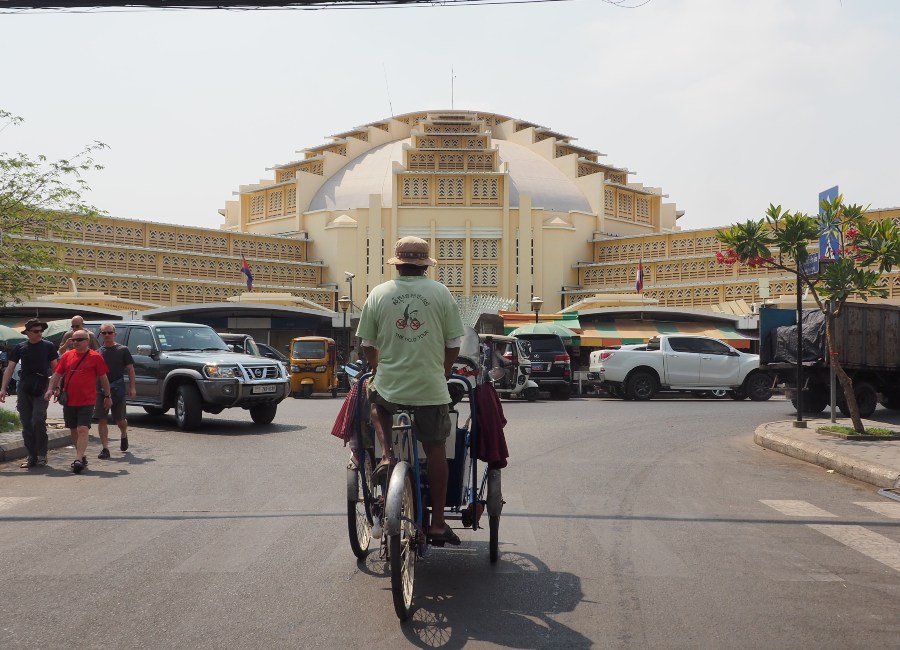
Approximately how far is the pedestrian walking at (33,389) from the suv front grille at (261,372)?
475cm

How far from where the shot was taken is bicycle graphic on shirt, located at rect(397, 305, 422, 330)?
5.30 metres

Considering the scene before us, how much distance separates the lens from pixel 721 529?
720 centimetres

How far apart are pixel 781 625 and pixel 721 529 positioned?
2.64 m

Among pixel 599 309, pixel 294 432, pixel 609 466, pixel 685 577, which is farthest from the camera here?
pixel 599 309

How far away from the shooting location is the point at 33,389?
36.5 feet

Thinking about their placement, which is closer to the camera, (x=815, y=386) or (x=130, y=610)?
(x=130, y=610)

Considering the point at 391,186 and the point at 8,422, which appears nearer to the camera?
the point at 8,422

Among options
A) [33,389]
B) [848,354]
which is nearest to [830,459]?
[848,354]

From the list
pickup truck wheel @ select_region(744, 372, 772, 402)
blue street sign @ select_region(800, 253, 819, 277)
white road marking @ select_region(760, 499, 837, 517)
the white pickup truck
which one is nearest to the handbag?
white road marking @ select_region(760, 499, 837, 517)

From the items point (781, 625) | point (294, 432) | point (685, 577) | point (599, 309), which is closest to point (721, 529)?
point (685, 577)

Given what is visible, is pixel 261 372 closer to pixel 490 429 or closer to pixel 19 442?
pixel 19 442

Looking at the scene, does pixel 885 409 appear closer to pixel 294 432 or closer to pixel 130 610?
pixel 294 432

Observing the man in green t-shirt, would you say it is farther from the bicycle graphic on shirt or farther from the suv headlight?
the suv headlight

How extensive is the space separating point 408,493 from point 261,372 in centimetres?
1163
